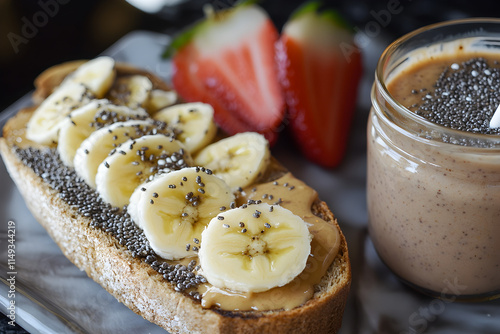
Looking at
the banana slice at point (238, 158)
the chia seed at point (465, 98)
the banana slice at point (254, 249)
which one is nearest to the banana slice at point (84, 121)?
the banana slice at point (238, 158)

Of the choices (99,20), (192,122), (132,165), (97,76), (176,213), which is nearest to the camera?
(176,213)

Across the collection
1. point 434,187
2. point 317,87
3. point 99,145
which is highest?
point 99,145

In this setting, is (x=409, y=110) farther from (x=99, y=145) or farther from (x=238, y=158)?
(x=99, y=145)

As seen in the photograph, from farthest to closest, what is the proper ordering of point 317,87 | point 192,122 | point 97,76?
point 317,87 → point 97,76 → point 192,122

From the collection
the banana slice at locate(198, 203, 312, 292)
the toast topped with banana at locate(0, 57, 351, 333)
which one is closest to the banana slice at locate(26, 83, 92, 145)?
the toast topped with banana at locate(0, 57, 351, 333)

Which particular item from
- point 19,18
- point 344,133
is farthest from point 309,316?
point 19,18

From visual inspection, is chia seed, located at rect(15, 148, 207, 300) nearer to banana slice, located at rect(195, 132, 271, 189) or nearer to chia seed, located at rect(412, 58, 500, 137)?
banana slice, located at rect(195, 132, 271, 189)

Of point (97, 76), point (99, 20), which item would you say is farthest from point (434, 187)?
point (99, 20)
